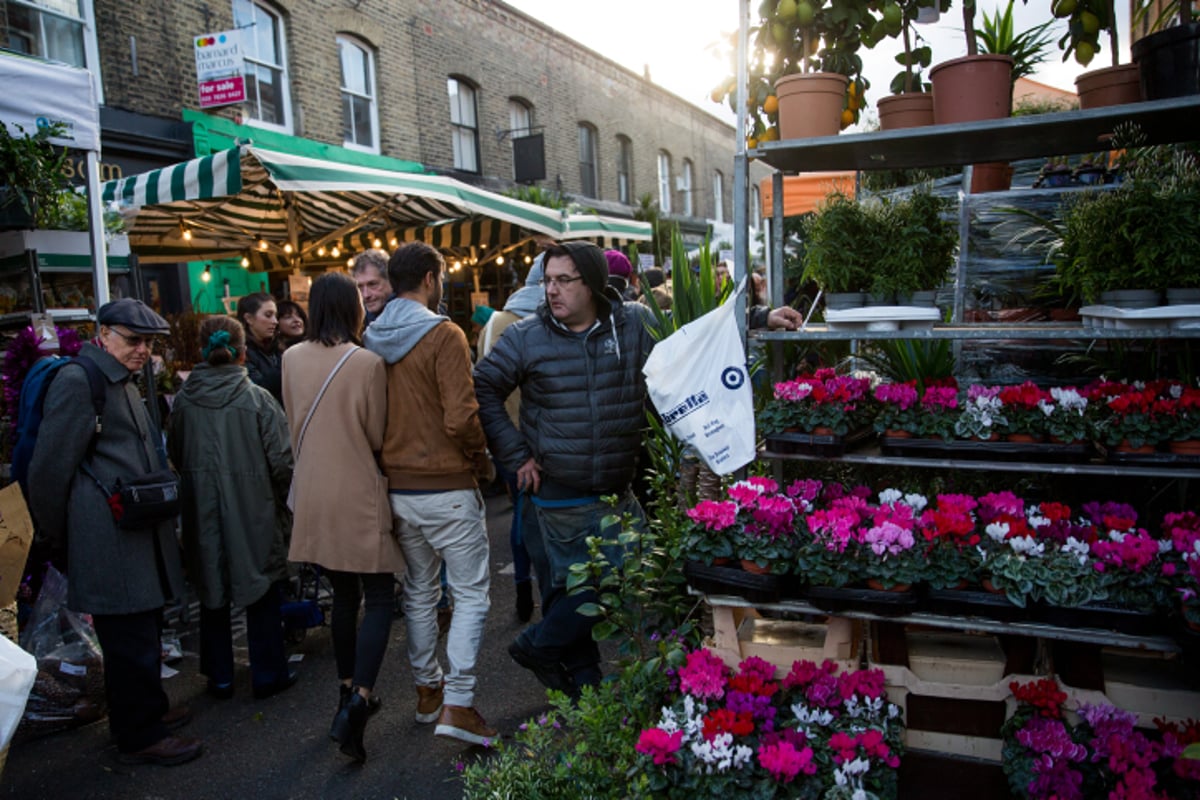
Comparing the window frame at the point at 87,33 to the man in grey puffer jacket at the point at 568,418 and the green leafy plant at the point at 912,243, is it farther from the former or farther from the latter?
the green leafy plant at the point at 912,243

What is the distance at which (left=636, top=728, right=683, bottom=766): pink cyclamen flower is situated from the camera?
216cm

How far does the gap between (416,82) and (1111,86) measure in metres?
12.3

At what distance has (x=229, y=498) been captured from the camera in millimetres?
3816

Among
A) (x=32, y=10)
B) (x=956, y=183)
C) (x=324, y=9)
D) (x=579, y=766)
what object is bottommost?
(x=579, y=766)

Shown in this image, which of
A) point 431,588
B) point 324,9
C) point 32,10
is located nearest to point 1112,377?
point 431,588

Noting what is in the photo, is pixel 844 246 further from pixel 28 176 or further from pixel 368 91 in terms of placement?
pixel 368 91

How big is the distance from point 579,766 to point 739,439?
116 cm

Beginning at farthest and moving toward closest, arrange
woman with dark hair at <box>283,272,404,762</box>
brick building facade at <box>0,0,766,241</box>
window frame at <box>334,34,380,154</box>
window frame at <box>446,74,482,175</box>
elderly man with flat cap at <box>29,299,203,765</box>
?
1. window frame at <box>446,74,482,175</box>
2. window frame at <box>334,34,380,154</box>
3. brick building facade at <box>0,0,766,241</box>
4. woman with dark hair at <box>283,272,404,762</box>
5. elderly man with flat cap at <box>29,299,203,765</box>

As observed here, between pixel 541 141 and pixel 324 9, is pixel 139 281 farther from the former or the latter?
pixel 541 141

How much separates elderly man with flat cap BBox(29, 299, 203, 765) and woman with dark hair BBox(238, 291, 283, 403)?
1.29 meters

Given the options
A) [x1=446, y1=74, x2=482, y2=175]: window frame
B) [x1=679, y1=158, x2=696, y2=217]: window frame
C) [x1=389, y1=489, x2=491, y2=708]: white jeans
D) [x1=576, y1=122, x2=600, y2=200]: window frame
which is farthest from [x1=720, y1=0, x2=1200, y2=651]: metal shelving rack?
[x1=679, y1=158, x2=696, y2=217]: window frame

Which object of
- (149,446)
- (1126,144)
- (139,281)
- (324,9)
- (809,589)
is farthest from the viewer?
(324,9)

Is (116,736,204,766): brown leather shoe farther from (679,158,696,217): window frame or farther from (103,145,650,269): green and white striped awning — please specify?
(679,158,696,217): window frame

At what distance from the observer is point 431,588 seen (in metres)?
3.45
